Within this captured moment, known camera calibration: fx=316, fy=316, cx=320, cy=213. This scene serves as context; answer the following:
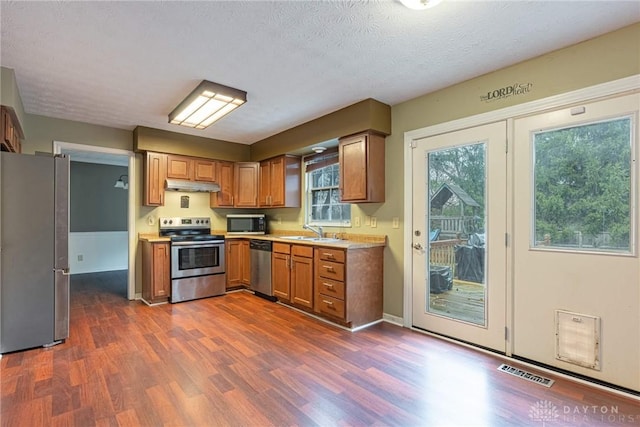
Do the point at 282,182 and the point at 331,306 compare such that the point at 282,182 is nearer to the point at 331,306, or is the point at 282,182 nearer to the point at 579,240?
the point at 331,306

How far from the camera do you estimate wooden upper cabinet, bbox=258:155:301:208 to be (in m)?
4.84

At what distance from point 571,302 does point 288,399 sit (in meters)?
2.13

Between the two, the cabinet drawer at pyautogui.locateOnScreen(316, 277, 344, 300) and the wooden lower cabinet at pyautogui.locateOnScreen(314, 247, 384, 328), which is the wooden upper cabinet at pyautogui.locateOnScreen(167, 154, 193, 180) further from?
the cabinet drawer at pyautogui.locateOnScreen(316, 277, 344, 300)

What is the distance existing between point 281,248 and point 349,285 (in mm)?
1248

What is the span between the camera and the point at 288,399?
2049 millimetres

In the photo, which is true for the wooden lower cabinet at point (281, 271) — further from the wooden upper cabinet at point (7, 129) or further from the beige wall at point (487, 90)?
the wooden upper cabinet at point (7, 129)

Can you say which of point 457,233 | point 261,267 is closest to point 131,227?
point 261,267

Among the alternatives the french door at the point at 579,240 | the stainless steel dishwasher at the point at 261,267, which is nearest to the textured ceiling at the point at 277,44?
the french door at the point at 579,240

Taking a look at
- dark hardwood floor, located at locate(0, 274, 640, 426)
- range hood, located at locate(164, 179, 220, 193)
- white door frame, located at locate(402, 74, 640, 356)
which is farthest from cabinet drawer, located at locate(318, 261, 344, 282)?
→ range hood, located at locate(164, 179, 220, 193)

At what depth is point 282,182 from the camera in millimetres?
4852

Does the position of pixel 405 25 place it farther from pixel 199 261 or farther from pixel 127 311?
pixel 127 311

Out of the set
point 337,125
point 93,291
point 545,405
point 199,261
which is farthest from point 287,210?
point 545,405
